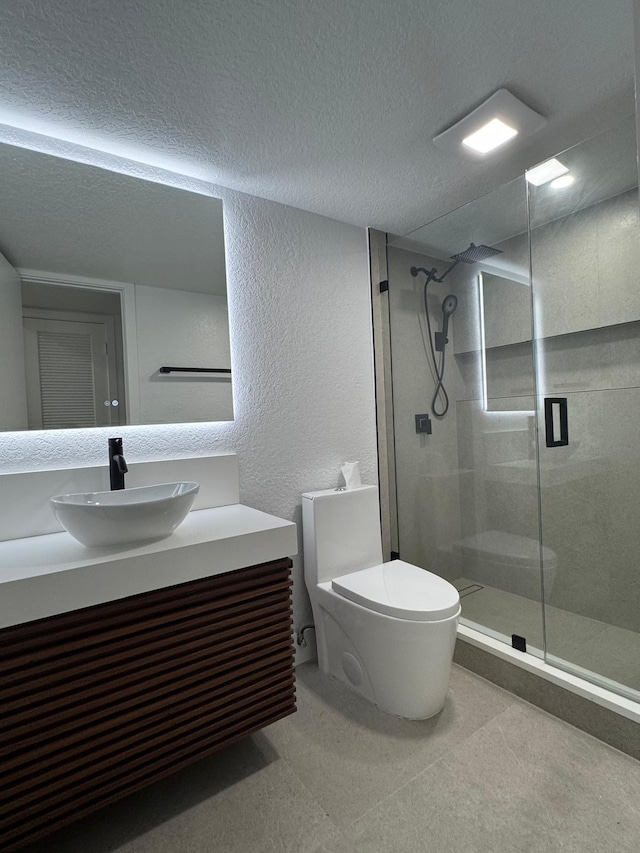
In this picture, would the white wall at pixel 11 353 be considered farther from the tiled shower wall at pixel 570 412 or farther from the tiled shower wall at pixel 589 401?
the tiled shower wall at pixel 589 401

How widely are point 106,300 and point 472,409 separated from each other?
1.76 meters

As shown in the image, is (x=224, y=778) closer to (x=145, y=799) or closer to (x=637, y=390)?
(x=145, y=799)

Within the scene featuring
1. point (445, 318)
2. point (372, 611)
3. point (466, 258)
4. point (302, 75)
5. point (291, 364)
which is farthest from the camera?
point (445, 318)

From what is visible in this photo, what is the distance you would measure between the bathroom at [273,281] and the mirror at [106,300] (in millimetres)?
74

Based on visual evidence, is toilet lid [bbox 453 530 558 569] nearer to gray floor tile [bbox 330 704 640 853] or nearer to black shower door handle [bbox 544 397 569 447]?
black shower door handle [bbox 544 397 569 447]

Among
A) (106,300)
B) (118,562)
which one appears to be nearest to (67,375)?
(106,300)

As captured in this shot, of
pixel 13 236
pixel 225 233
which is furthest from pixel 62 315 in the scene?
pixel 225 233

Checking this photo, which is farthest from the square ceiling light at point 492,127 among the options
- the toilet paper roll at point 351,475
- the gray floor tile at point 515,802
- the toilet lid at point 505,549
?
the gray floor tile at point 515,802

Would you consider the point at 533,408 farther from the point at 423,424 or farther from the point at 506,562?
the point at 506,562

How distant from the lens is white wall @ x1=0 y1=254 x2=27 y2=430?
5.07 ft

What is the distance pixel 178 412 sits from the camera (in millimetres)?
1857

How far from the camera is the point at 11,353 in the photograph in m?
1.57

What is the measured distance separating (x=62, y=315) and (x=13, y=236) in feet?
0.96

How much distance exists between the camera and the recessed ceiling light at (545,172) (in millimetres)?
1771
